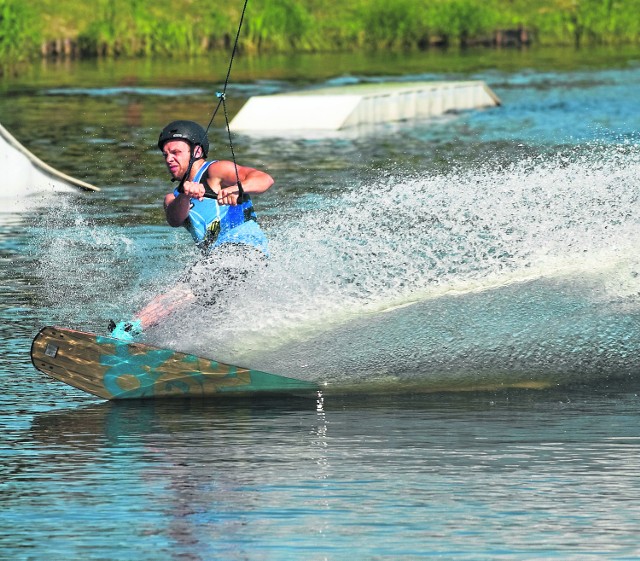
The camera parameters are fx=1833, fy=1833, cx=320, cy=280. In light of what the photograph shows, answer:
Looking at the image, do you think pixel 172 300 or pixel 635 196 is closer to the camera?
pixel 172 300

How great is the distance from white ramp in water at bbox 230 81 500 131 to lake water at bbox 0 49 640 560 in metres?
12.2

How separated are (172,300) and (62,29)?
167 feet

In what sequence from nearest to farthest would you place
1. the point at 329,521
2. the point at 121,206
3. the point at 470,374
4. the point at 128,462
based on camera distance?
the point at 329,521 → the point at 128,462 → the point at 470,374 → the point at 121,206

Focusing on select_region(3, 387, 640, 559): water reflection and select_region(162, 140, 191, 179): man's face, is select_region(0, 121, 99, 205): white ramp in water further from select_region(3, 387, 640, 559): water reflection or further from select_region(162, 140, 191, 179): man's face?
select_region(3, 387, 640, 559): water reflection

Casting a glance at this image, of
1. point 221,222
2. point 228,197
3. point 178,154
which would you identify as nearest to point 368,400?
point 228,197

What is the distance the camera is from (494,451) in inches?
334

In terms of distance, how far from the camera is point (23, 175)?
20703mm

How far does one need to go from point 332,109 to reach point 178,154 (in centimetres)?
2043

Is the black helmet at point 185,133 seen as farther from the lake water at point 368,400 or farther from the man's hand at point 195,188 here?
the lake water at point 368,400

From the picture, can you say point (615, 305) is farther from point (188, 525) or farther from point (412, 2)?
point (412, 2)

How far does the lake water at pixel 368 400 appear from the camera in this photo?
7246 millimetres

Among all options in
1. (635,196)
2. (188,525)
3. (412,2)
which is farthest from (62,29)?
(188,525)

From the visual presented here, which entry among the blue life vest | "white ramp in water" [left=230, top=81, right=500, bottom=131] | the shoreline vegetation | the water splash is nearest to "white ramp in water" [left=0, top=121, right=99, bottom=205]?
the water splash

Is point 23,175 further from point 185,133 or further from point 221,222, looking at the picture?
point 185,133
